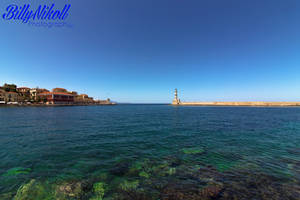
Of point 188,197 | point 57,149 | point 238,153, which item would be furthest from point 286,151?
point 57,149

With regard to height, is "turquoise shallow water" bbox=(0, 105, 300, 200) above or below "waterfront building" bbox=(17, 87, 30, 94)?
below

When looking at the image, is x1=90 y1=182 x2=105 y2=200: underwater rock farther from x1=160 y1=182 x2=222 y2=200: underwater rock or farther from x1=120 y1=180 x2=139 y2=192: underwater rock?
x1=160 y1=182 x2=222 y2=200: underwater rock

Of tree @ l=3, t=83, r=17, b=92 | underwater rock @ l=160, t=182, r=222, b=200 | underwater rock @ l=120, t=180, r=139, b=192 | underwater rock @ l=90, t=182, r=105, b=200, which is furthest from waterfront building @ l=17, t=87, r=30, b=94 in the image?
underwater rock @ l=160, t=182, r=222, b=200

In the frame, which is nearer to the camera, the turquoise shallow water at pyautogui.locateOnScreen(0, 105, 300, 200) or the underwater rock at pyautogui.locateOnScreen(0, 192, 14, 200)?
the underwater rock at pyautogui.locateOnScreen(0, 192, 14, 200)

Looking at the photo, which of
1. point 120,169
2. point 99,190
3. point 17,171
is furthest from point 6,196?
point 120,169

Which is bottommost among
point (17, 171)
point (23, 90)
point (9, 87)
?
point (17, 171)

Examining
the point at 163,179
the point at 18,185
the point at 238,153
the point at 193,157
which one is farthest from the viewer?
the point at 238,153

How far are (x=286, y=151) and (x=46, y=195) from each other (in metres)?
16.8

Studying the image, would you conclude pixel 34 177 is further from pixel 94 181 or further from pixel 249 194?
pixel 249 194

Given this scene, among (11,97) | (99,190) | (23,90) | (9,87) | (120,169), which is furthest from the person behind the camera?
(23,90)

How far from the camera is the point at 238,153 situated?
30.0 ft

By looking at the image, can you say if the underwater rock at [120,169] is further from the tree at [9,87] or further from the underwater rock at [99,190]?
the tree at [9,87]

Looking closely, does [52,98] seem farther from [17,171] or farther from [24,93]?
[17,171]

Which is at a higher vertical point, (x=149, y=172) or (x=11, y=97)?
(x=11, y=97)
